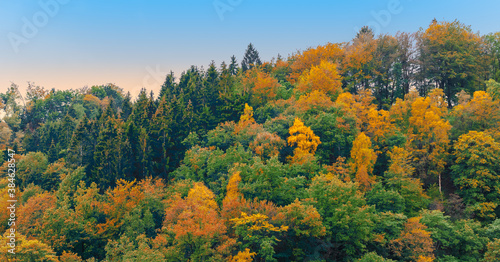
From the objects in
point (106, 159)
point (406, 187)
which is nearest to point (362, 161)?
point (406, 187)

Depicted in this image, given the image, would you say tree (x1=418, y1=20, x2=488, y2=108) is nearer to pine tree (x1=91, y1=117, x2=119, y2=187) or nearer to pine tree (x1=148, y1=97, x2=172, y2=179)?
pine tree (x1=148, y1=97, x2=172, y2=179)

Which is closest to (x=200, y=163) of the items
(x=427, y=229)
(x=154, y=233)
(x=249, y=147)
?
(x=249, y=147)

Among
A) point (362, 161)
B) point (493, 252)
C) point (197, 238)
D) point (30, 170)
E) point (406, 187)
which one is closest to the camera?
point (197, 238)

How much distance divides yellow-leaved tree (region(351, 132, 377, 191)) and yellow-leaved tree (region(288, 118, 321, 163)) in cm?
473

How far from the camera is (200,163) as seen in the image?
140ft

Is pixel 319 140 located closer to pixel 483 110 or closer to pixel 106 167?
pixel 483 110

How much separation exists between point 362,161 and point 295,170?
27.3ft

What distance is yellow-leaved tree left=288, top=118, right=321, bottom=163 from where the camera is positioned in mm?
39188

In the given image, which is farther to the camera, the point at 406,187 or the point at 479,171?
the point at 479,171

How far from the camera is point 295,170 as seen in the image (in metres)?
36.1

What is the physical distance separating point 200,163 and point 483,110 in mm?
38552

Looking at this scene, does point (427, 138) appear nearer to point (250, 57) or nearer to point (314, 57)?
point (314, 57)

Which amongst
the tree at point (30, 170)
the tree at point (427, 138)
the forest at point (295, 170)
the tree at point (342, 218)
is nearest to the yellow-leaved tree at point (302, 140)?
the forest at point (295, 170)

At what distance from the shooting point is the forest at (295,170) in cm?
2969
